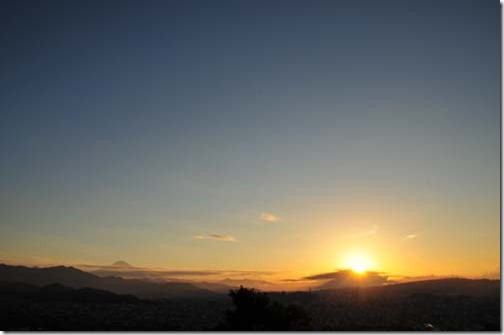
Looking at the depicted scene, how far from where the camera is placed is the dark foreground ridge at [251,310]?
439 inches

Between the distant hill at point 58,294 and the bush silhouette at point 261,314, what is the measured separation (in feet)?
28.0

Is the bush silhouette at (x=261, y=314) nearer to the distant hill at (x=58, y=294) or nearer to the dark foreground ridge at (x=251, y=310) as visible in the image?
the dark foreground ridge at (x=251, y=310)

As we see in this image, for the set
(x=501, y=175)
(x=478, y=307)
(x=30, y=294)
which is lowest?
(x=30, y=294)

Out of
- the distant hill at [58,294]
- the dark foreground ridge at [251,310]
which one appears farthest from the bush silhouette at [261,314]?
the distant hill at [58,294]

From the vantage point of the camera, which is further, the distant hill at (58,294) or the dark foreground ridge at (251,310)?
the distant hill at (58,294)

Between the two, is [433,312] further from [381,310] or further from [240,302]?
[240,302]

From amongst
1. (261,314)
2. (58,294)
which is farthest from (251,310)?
(58,294)

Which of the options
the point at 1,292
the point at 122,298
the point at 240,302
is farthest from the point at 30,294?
the point at 240,302

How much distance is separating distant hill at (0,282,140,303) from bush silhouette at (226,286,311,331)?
336 inches

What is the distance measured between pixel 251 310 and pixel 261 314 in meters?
0.35

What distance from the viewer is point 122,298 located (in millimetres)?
20219

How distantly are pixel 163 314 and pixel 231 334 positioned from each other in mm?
7672

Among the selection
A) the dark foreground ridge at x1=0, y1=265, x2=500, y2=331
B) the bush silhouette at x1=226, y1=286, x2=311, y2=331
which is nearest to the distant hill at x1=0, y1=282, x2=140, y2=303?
the dark foreground ridge at x1=0, y1=265, x2=500, y2=331

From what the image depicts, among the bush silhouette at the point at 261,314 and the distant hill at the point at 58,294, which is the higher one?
the bush silhouette at the point at 261,314
